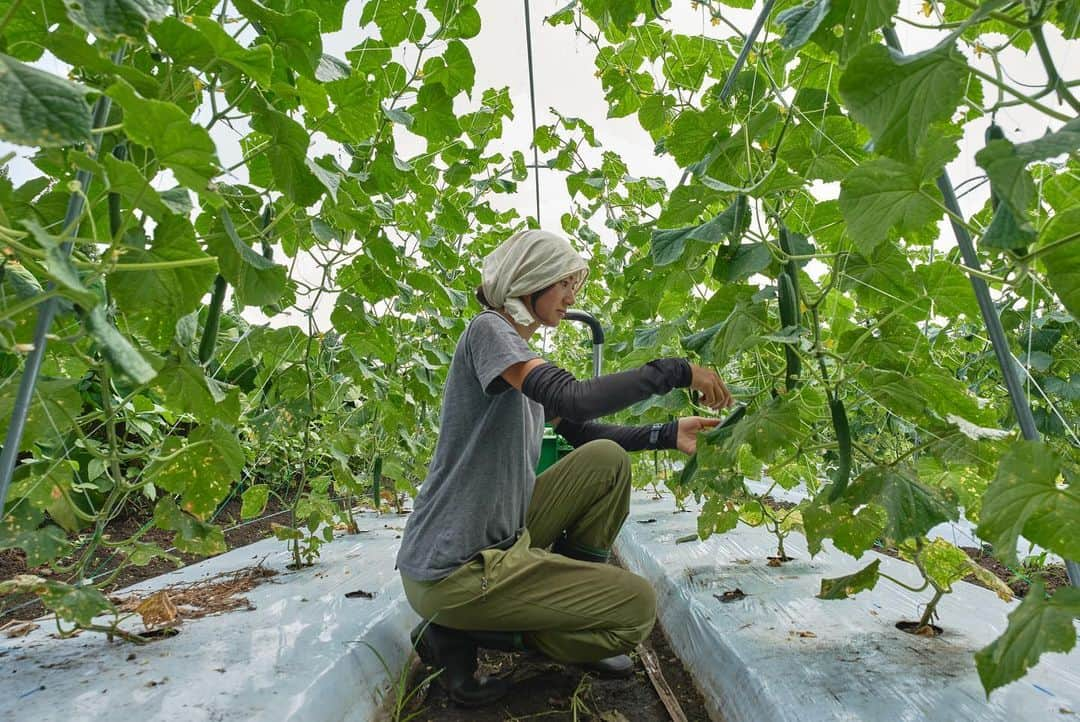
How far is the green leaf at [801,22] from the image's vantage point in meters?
0.74

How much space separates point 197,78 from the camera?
87cm

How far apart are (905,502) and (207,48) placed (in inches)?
45.1

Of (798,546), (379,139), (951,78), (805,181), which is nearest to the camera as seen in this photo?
(951,78)

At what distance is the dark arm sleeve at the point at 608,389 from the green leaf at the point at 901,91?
670 mm

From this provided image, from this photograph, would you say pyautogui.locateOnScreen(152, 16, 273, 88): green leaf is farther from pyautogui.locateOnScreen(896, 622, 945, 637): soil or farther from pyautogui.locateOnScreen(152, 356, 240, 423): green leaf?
pyautogui.locateOnScreen(896, 622, 945, 637): soil

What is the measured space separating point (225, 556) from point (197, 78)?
2023mm

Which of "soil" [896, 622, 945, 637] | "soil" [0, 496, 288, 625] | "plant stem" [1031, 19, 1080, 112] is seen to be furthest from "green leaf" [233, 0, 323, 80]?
"soil" [896, 622, 945, 637]

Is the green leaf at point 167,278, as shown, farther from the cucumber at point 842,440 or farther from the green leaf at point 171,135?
the cucumber at point 842,440

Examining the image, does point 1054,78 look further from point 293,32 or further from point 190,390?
point 190,390

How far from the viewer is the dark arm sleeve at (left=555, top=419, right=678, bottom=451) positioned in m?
1.80

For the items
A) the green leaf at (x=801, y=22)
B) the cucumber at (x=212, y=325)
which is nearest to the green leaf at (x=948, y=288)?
the green leaf at (x=801, y=22)

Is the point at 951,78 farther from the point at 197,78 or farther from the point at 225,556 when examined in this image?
the point at 225,556

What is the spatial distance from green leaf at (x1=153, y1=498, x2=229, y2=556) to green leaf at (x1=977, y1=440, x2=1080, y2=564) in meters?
1.32

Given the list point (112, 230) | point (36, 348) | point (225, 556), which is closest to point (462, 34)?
point (112, 230)
